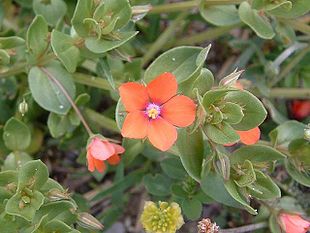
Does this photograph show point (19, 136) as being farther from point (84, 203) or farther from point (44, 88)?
point (84, 203)

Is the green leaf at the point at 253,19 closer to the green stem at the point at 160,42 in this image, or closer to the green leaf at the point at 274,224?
the green stem at the point at 160,42

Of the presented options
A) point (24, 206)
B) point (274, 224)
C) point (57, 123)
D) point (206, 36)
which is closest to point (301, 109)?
point (206, 36)

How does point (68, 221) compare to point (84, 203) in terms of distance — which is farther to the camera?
point (84, 203)

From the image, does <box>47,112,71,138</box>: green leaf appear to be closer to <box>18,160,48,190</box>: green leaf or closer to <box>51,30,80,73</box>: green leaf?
<box>51,30,80,73</box>: green leaf

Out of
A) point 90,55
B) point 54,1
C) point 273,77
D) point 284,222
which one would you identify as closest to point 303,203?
point 284,222

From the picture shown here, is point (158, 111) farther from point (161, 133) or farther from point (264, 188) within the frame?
point (264, 188)

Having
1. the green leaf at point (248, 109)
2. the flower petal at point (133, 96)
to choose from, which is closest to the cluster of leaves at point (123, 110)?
the green leaf at point (248, 109)
